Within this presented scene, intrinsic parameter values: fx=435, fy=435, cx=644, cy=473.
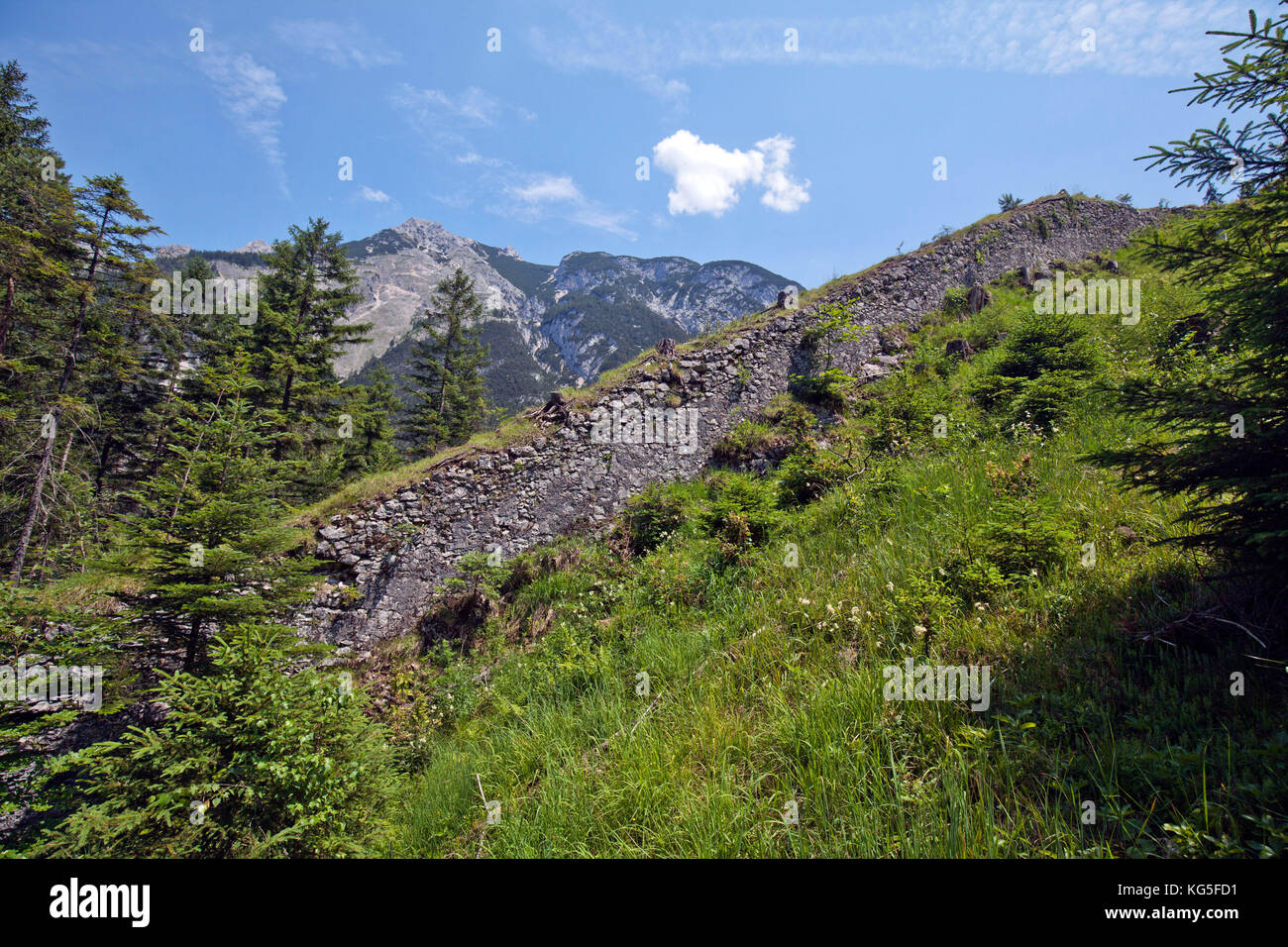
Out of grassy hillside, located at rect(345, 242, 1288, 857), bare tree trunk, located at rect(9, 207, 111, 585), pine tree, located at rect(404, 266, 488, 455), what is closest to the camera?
grassy hillside, located at rect(345, 242, 1288, 857)

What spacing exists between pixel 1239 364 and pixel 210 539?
1036cm

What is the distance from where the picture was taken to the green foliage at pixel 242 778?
3365 mm

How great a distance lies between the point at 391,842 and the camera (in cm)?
377

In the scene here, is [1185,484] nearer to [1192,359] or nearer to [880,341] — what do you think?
[1192,359]

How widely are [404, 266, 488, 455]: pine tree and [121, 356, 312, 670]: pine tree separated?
17.8m

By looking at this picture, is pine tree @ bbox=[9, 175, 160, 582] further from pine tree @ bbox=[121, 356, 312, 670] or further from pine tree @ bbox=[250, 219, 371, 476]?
pine tree @ bbox=[121, 356, 312, 670]

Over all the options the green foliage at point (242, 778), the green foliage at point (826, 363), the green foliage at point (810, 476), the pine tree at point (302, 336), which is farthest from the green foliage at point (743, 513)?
the pine tree at point (302, 336)

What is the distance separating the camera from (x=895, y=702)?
2.89 m

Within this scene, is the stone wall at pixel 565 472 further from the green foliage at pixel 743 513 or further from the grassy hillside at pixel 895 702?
the green foliage at pixel 743 513

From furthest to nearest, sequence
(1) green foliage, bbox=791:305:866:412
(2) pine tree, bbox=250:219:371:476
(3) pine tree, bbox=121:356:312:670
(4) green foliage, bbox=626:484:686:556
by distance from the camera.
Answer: (2) pine tree, bbox=250:219:371:476
(1) green foliage, bbox=791:305:866:412
(4) green foliage, bbox=626:484:686:556
(3) pine tree, bbox=121:356:312:670

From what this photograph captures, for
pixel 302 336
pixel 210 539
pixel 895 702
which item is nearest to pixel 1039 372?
pixel 895 702

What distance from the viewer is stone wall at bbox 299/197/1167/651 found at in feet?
30.1

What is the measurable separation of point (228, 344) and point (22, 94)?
40.3 ft

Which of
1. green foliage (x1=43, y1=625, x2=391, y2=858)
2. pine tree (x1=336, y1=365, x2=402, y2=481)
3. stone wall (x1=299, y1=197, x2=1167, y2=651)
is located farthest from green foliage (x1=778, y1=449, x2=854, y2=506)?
pine tree (x1=336, y1=365, x2=402, y2=481)
